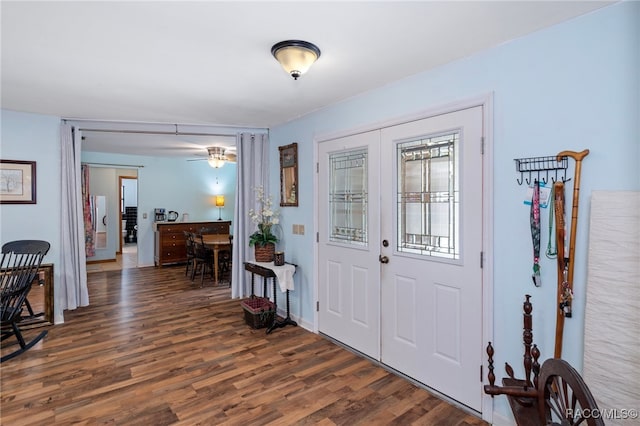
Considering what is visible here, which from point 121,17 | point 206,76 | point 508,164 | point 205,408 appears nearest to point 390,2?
point 508,164

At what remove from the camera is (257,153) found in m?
4.65

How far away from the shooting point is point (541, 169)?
2.00 metres

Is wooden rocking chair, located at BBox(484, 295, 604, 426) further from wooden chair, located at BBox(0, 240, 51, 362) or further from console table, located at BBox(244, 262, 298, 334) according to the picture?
wooden chair, located at BBox(0, 240, 51, 362)

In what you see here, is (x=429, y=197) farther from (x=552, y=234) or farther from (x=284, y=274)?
(x=284, y=274)

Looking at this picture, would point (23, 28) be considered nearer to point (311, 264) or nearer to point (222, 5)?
point (222, 5)

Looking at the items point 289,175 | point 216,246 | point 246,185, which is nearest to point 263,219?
point 246,185

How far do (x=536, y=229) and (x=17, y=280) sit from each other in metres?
4.37

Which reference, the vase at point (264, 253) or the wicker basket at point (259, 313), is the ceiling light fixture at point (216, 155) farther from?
the wicker basket at point (259, 313)

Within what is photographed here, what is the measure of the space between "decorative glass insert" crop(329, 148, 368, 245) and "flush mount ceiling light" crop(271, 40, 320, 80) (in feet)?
3.79

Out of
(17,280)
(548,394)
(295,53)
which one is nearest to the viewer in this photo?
(548,394)

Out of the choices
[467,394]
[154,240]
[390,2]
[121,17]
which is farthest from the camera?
[154,240]

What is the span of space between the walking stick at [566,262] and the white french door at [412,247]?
1.65ft

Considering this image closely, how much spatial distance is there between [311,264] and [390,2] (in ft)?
8.94

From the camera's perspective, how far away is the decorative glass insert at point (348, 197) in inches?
127
